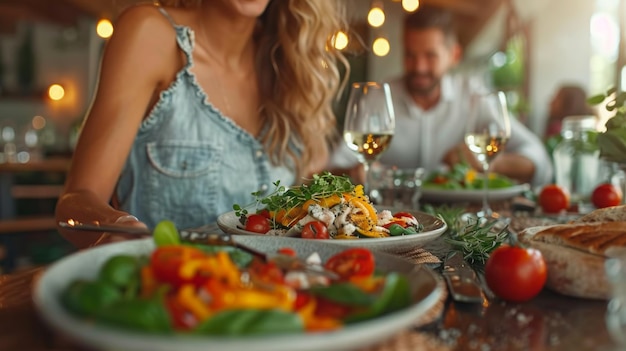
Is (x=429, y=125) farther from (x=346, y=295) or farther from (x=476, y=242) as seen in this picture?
(x=346, y=295)

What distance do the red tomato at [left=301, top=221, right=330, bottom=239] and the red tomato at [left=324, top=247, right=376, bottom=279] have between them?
174 millimetres

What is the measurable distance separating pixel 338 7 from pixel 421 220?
44.8 inches

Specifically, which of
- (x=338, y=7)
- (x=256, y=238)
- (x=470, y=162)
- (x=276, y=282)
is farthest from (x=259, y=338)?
(x=470, y=162)

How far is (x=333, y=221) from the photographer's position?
109cm

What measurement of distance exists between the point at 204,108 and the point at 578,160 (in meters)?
1.34

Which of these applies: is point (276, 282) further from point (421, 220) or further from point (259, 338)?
point (421, 220)

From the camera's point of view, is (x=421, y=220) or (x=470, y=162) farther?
(x=470, y=162)

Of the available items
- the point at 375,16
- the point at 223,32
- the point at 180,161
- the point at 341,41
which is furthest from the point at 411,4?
the point at 180,161

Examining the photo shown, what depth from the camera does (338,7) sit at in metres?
2.20

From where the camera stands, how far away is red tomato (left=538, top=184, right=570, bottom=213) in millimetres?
1812

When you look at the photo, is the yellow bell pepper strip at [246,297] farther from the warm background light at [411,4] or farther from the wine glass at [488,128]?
the warm background light at [411,4]

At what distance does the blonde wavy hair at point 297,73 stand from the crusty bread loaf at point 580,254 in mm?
1238

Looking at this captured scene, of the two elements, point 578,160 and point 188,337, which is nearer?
point 188,337

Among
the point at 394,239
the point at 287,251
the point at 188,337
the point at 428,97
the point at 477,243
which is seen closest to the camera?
the point at 188,337
